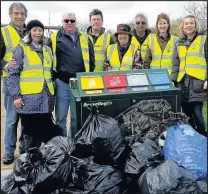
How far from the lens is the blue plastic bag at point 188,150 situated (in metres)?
3.00

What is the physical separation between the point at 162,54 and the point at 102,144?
1728 millimetres

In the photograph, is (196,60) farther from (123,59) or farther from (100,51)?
(100,51)

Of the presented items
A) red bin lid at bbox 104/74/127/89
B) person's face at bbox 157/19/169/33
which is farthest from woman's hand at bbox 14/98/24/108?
person's face at bbox 157/19/169/33

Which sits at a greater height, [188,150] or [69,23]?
[69,23]

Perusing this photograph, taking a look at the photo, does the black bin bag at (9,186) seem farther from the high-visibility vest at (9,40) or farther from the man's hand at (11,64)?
the high-visibility vest at (9,40)

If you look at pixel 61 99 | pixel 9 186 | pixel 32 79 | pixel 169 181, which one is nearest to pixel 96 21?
pixel 61 99

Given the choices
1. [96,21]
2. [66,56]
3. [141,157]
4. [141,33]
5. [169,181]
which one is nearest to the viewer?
[169,181]

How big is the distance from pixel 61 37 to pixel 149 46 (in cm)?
111

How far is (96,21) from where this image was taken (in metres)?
4.64

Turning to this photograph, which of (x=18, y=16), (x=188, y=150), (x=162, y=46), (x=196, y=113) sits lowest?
(x=188, y=150)

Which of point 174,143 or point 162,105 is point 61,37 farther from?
point 174,143

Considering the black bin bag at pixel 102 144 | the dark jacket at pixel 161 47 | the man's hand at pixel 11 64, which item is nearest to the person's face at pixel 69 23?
the man's hand at pixel 11 64

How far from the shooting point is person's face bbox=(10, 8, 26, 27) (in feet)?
13.8

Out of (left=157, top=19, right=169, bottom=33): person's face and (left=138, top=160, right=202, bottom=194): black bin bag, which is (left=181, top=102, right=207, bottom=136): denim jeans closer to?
(left=157, top=19, right=169, bottom=33): person's face
